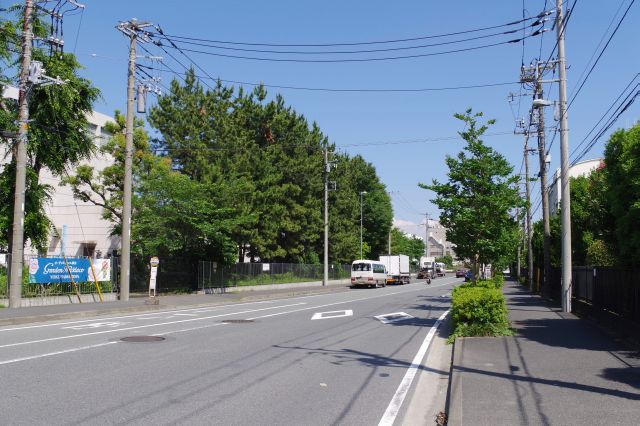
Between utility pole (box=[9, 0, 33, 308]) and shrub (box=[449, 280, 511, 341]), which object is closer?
shrub (box=[449, 280, 511, 341])

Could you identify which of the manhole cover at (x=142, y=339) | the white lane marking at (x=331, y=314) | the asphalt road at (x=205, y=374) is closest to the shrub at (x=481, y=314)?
the asphalt road at (x=205, y=374)

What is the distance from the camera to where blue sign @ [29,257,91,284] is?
71.3ft

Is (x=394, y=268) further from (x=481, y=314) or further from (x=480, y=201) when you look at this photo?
(x=481, y=314)

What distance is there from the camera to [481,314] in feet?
42.5

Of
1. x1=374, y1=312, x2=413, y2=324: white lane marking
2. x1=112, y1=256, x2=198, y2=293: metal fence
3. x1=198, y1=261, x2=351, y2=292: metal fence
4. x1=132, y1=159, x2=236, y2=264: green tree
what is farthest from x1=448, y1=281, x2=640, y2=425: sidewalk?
x1=198, y1=261, x2=351, y2=292: metal fence

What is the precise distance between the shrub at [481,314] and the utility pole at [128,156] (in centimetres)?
1586

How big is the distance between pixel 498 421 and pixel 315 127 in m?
52.7

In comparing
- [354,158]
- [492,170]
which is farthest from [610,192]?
[354,158]

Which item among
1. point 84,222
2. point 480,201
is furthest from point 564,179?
point 84,222

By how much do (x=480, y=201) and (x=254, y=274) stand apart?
2611 centimetres

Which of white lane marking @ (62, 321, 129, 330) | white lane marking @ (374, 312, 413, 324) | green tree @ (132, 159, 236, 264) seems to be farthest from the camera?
green tree @ (132, 159, 236, 264)

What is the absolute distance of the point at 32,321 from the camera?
55.5 feet

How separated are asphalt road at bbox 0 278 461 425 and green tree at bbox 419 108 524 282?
398 centimetres

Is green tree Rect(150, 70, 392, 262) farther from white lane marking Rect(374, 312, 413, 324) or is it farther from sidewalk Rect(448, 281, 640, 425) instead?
sidewalk Rect(448, 281, 640, 425)
